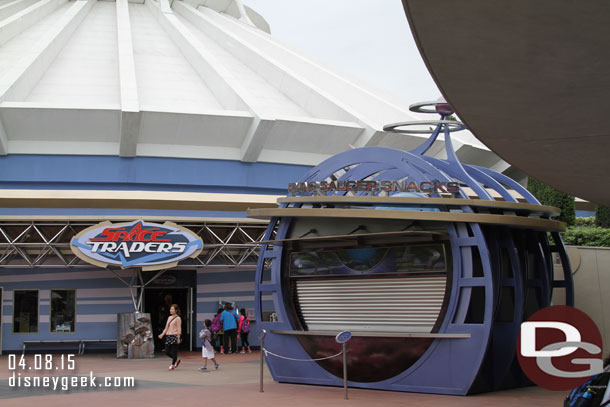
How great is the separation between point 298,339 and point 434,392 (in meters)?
3.09

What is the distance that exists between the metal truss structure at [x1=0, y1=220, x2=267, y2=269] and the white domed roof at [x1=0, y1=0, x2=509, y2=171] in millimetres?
3637

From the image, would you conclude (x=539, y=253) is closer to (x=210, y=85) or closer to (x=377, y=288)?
(x=377, y=288)

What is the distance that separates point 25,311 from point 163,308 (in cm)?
458

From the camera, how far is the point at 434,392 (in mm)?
14531

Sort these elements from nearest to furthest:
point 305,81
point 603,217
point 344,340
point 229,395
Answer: point 344,340
point 229,395
point 603,217
point 305,81

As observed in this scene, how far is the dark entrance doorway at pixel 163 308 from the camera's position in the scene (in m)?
27.5

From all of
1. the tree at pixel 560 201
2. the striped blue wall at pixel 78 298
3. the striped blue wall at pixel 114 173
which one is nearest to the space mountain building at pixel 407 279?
the striped blue wall at pixel 78 298

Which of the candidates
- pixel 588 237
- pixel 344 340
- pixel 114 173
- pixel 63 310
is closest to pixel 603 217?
pixel 588 237

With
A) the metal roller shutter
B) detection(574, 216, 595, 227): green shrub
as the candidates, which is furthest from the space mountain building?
detection(574, 216, 595, 227): green shrub

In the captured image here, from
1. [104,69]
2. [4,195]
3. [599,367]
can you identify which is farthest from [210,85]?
[599,367]

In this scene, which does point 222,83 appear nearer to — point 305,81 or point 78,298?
point 305,81

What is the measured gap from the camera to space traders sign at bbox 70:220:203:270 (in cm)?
2359

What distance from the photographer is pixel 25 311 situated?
2606 cm

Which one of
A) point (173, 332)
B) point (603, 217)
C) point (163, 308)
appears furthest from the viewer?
point (603, 217)
